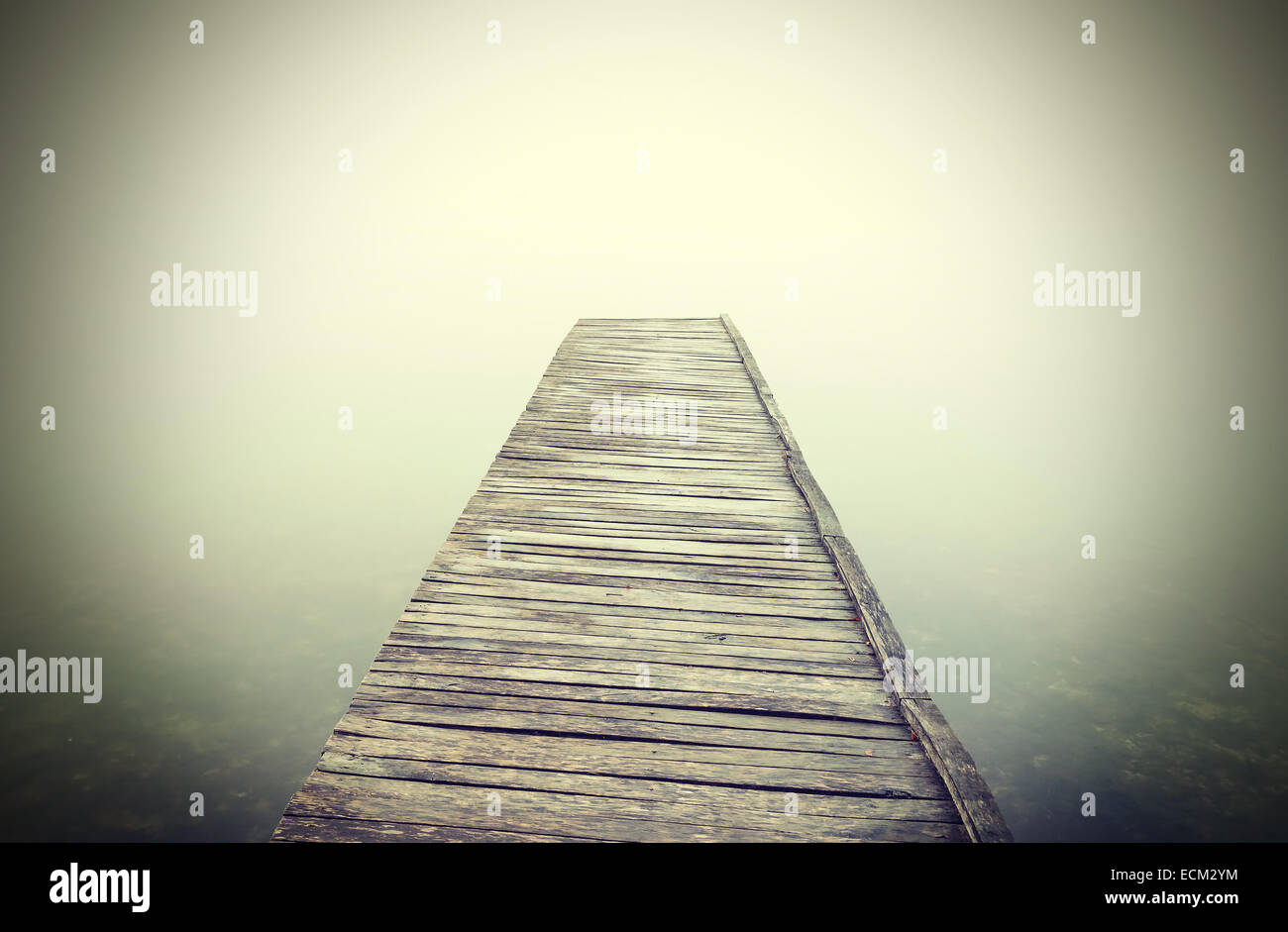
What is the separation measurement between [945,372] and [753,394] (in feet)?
32.5

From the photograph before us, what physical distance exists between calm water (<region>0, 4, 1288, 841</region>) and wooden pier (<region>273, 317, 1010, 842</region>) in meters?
2.94

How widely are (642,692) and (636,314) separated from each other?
19393 mm

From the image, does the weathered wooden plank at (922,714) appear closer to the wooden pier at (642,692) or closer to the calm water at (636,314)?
the wooden pier at (642,692)

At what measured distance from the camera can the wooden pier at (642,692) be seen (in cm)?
274

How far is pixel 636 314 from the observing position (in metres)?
22.1

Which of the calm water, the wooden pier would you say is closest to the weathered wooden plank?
the wooden pier

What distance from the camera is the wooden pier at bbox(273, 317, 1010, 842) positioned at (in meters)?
2.74

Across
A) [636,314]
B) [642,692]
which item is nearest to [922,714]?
[642,692]

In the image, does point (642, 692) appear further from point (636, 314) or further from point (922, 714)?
point (636, 314)

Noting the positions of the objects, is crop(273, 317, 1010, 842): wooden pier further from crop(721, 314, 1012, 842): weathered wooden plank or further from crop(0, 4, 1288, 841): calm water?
crop(0, 4, 1288, 841): calm water

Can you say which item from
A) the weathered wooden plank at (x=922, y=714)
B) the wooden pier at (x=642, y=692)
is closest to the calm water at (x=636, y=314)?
the weathered wooden plank at (x=922, y=714)

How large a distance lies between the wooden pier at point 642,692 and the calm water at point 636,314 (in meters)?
2.94
